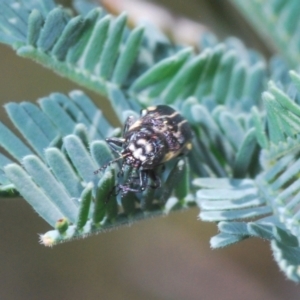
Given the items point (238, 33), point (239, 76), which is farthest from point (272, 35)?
point (238, 33)

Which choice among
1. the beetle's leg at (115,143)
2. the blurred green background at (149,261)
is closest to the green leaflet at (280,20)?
the blurred green background at (149,261)

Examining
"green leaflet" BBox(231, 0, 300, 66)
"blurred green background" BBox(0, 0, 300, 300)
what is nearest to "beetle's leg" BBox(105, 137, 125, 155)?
"blurred green background" BBox(0, 0, 300, 300)

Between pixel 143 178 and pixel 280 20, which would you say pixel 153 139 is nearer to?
pixel 143 178

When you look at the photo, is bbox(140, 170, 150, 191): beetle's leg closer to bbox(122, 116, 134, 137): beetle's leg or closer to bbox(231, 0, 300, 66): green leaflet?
bbox(122, 116, 134, 137): beetle's leg

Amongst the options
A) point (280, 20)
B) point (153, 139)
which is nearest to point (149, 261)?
point (153, 139)

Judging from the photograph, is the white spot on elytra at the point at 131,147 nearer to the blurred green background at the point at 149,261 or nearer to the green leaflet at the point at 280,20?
the blurred green background at the point at 149,261

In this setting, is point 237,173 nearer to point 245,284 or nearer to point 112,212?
point 112,212
